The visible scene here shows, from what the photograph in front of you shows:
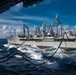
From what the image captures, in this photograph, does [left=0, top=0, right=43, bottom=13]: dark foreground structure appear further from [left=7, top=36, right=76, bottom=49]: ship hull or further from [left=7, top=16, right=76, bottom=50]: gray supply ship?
[left=7, top=36, right=76, bottom=49]: ship hull

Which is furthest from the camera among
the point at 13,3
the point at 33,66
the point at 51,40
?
the point at 51,40

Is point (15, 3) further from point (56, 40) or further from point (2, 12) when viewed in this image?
point (56, 40)

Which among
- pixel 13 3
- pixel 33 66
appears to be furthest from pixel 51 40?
pixel 13 3

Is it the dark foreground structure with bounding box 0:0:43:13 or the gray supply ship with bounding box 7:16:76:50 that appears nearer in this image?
the dark foreground structure with bounding box 0:0:43:13

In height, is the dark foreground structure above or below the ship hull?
above

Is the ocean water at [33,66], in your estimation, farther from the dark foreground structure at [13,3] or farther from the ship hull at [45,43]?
the ship hull at [45,43]

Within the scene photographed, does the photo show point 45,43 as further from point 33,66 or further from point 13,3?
point 13,3

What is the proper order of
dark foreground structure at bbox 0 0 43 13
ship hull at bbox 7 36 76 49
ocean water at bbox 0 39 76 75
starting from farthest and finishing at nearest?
ship hull at bbox 7 36 76 49, ocean water at bbox 0 39 76 75, dark foreground structure at bbox 0 0 43 13

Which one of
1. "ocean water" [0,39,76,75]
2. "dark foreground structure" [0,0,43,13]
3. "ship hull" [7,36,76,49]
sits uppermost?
"dark foreground structure" [0,0,43,13]

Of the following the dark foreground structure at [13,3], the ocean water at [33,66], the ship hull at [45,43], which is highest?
the dark foreground structure at [13,3]

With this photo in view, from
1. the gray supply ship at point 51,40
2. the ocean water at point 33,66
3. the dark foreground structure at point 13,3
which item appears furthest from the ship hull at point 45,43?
the dark foreground structure at point 13,3

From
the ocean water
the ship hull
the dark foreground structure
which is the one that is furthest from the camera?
the ship hull

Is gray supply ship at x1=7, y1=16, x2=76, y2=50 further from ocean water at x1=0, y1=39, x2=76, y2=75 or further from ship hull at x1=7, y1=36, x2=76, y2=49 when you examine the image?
ocean water at x1=0, y1=39, x2=76, y2=75

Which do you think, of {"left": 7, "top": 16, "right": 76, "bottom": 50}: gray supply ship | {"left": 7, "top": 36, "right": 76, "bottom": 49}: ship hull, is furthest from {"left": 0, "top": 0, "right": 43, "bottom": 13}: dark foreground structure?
{"left": 7, "top": 36, "right": 76, "bottom": 49}: ship hull
